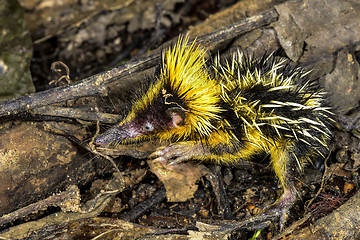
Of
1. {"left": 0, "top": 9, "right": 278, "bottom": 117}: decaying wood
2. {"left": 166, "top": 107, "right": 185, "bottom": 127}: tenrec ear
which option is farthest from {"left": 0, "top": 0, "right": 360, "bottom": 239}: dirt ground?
{"left": 166, "top": 107, "right": 185, "bottom": 127}: tenrec ear

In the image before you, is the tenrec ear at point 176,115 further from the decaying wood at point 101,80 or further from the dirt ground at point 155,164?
the decaying wood at point 101,80

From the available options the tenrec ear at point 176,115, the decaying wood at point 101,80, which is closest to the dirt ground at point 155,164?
the decaying wood at point 101,80

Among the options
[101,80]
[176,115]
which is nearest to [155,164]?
[176,115]

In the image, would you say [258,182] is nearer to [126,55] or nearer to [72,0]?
[126,55]

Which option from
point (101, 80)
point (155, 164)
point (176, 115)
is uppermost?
point (101, 80)

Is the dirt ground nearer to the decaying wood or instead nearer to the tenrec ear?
the decaying wood

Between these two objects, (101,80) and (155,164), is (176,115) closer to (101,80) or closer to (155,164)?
(155,164)
